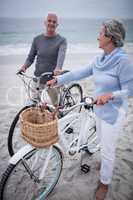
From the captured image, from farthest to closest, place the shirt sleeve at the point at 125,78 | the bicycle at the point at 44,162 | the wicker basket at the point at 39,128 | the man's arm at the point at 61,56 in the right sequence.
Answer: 1. the man's arm at the point at 61,56
2. the bicycle at the point at 44,162
3. the shirt sleeve at the point at 125,78
4. the wicker basket at the point at 39,128

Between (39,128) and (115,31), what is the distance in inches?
40.7

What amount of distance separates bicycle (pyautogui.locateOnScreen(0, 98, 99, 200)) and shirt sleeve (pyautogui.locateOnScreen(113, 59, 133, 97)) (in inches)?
11.2

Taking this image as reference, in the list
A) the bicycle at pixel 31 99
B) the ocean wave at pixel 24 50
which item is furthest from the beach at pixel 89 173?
the ocean wave at pixel 24 50

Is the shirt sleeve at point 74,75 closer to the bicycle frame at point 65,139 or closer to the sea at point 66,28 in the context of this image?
the bicycle frame at point 65,139

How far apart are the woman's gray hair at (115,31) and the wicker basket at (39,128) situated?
0.85 meters

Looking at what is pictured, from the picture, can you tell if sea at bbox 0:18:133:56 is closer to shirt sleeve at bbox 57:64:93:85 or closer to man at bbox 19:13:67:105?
man at bbox 19:13:67:105

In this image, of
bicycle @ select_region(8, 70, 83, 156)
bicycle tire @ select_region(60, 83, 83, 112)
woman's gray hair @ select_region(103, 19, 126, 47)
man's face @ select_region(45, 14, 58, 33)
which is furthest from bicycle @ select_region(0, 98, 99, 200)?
man's face @ select_region(45, 14, 58, 33)

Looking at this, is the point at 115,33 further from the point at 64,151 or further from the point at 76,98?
the point at 76,98

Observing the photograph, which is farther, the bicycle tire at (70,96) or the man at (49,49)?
the bicycle tire at (70,96)

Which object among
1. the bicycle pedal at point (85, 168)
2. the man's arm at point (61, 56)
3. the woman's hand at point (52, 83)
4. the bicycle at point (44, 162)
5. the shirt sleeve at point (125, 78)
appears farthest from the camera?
the man's arm at point (61, 56)

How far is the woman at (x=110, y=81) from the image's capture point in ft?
7.00

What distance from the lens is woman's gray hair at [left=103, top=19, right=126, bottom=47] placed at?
2.13m

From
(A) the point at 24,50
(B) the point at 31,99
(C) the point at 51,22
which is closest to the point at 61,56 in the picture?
(C) the point at 51,22

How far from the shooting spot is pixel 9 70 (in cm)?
867
